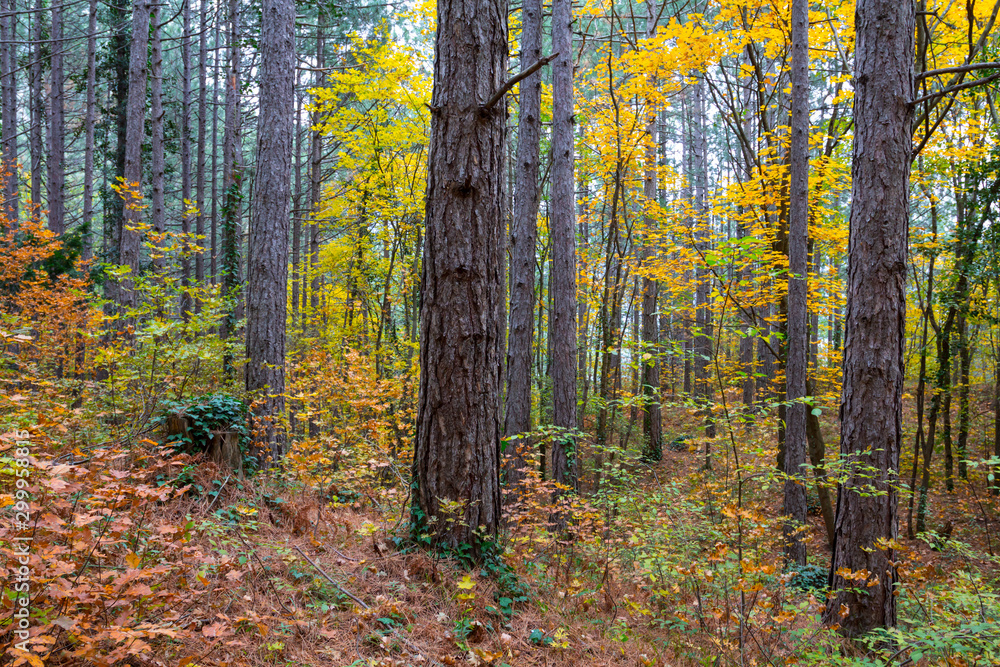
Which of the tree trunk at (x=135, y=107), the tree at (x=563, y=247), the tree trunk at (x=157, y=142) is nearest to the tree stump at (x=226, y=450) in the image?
the tree at (x=563, y=247)

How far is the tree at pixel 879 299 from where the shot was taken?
4238 mm

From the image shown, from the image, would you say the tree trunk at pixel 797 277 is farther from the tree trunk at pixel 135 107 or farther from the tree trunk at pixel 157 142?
the tree trunk at pixel 157 142

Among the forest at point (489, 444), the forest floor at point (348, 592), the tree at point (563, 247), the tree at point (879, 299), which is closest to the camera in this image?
the forest floor at point (348, 592)

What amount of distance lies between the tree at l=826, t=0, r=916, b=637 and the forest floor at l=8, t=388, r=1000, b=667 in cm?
33

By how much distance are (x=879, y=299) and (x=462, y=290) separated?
11.3 feet

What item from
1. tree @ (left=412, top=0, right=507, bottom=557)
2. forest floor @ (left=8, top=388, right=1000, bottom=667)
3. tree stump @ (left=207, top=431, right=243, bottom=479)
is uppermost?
tree @ (left=412, top=0, right=507, bottom=557)

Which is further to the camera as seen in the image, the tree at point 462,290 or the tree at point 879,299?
the tree at point 879,299

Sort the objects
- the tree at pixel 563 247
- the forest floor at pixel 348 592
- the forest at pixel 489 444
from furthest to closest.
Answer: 1. the tree at pixel 563 247
2. the forest at pixel 489 444
3. the forest floor at pixel 348 592

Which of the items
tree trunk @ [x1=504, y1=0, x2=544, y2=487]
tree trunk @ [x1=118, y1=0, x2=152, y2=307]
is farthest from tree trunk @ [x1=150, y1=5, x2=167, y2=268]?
tree trunk @ [x1=504, y1=0, x2=544, y2=487]

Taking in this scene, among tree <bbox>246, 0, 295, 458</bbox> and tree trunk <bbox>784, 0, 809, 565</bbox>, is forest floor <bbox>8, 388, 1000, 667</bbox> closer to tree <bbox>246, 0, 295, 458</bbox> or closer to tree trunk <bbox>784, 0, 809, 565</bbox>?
tree trunk <bbox>784, 0, 809, 565</bbox>

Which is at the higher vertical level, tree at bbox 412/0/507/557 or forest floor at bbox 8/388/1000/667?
tree at bbox 412/0/507/557

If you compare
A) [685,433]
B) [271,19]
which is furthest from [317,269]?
[685,433]

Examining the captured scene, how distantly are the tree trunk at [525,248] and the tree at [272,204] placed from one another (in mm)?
3161

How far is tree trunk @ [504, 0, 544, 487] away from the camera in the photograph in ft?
24.3
